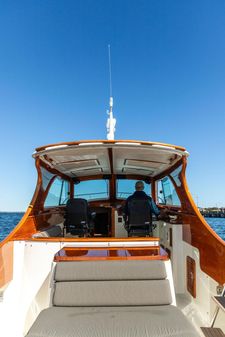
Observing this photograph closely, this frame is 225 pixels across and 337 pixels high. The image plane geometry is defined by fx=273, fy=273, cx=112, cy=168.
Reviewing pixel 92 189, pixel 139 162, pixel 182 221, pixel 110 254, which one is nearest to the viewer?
pixel 110 254

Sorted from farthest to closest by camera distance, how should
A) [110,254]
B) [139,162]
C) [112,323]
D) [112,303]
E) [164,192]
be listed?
[164,192]
[139,162]
[110,254]
[112,303]
[112,323]

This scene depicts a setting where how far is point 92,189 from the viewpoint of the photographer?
23.8 ft

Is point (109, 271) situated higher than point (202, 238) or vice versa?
point (202, 238)

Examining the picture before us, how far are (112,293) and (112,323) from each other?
1.33 ft

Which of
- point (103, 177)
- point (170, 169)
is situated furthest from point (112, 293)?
point (103, 177)

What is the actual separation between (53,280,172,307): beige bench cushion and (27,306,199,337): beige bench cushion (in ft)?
0.26

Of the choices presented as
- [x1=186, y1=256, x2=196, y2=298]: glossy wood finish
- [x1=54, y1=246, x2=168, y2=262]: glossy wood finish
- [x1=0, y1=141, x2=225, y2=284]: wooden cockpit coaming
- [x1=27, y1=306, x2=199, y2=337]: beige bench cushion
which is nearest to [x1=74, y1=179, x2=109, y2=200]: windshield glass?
[x1=0, y1=141, x2=225, y2=284]: wooden cockpit coaming

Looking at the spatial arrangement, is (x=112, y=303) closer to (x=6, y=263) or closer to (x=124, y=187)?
(x=6, y=263)

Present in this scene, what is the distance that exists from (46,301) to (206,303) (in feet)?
5.66

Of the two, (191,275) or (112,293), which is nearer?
(112,293)

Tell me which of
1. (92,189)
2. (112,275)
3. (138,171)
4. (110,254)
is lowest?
(112,275)

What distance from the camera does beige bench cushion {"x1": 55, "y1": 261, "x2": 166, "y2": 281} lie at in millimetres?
2451

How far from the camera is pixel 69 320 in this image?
201cm

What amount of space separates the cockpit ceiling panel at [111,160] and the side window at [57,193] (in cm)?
31
